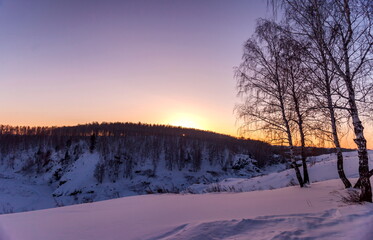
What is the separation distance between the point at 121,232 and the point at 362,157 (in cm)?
577

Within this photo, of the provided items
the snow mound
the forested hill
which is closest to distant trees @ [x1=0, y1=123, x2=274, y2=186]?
the forested hill

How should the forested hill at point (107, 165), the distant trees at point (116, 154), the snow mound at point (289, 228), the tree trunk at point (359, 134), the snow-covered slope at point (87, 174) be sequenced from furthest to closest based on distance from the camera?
the distant trees at point (116, 154), the forested hill at point (107, 165), the snow-covered slope at point (87, 174), the tree trunk at point (359, 134), the snow mound at point (289, 228)

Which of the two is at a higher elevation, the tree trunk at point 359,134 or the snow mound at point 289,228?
the tree trunk at point 359,134

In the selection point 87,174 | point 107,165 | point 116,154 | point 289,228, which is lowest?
point 87,174

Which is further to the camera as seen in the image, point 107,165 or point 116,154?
point 116,154

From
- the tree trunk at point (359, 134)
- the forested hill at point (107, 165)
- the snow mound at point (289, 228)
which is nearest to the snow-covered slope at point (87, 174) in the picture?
the forested hill at point (107, 165)

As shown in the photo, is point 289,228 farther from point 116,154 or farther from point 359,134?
point 116,154

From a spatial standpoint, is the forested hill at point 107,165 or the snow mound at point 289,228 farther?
the forested hill at point 107,165

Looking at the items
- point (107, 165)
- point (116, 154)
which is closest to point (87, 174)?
point (107, 165)

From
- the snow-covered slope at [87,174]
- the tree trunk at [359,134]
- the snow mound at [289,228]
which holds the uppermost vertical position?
the tree trunk at [359,134]

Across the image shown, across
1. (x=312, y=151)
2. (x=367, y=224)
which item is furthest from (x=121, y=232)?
(x=312, y=151)

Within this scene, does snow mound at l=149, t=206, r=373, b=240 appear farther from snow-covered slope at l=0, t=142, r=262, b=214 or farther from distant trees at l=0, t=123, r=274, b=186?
distant trees at l=0, t=123, r=274, b=186

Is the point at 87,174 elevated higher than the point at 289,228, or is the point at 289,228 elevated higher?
the point at 289,228

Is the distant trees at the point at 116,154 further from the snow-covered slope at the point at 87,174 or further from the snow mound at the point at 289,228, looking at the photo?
the snow mound at the point at 289,228
